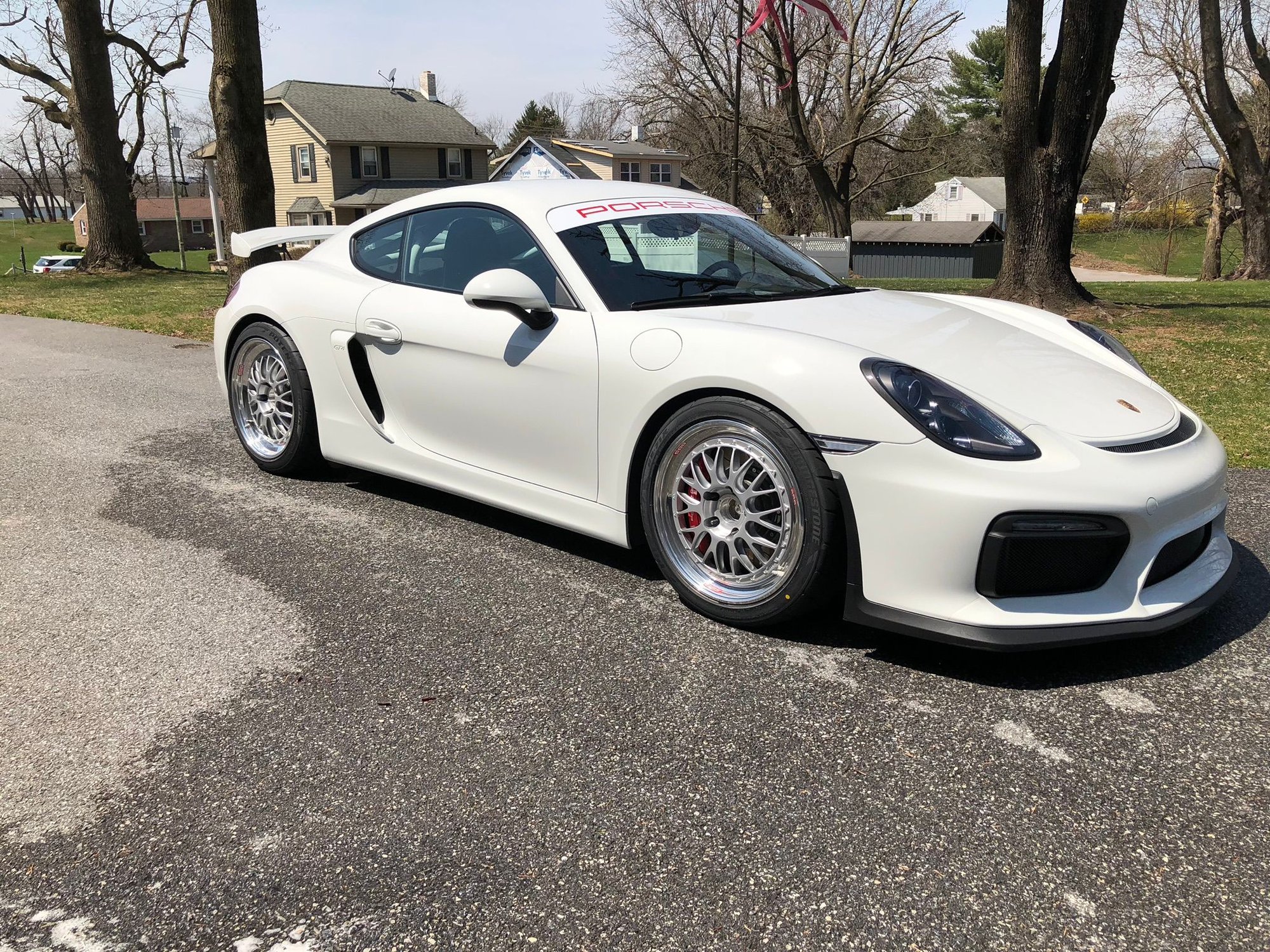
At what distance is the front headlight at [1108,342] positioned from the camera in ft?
13.1

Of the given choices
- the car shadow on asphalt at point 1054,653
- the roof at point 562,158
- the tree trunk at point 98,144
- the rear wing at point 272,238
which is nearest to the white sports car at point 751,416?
the car shadow on asphalt at point 1054,653

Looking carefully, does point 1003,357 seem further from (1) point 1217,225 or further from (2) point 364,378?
(1) point 1217,225

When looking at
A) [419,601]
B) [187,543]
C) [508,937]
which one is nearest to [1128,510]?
[508,937]

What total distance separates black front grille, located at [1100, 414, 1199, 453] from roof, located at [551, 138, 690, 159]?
151ft

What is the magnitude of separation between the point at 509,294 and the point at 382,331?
36.2 inches

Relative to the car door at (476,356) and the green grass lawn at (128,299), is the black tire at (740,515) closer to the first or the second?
the car door at (476,356)

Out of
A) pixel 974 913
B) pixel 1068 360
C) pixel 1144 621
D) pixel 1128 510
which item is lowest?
pixel 974 913

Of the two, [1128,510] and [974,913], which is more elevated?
[1128,510]

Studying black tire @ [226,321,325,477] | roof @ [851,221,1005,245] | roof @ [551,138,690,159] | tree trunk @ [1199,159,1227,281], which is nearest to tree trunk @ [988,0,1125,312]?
black tire @ [226,321,325,477]

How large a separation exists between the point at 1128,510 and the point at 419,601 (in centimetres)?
224

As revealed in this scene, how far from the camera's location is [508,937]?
6.43 ft

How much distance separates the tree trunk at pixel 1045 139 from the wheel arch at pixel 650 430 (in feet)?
27.9

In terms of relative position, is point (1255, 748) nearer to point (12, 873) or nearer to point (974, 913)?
point (974, 913)

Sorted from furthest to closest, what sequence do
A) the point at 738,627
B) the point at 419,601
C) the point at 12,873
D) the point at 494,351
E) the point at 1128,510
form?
1. the point at 494,351
2. the point at 419,601
3. the point at 738,627
4. the point at 1128,510
5. the point at 12,873
